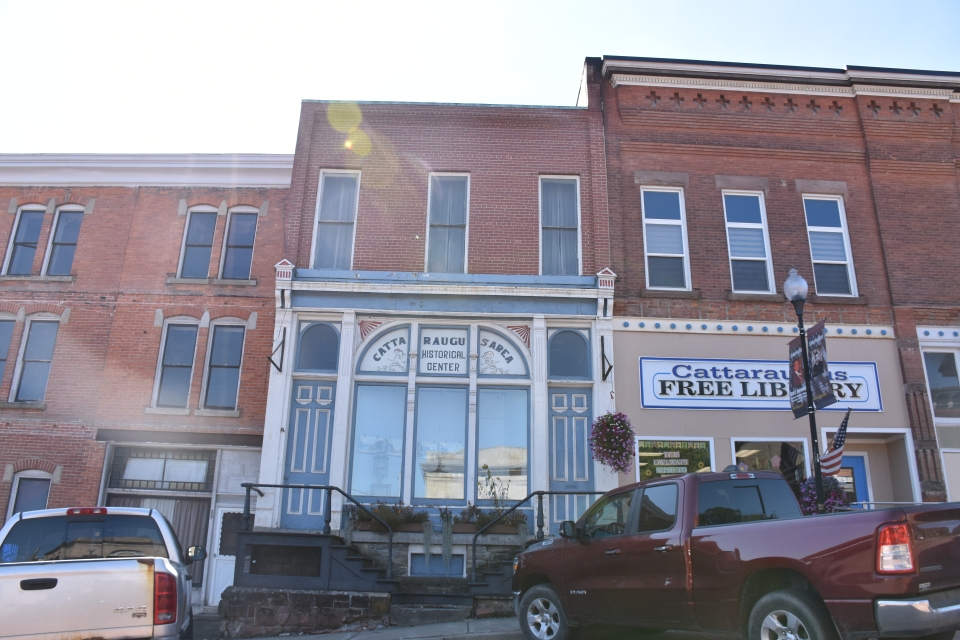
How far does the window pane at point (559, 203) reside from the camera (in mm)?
14531

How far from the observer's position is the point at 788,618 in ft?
18.3

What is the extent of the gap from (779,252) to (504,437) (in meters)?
6.73

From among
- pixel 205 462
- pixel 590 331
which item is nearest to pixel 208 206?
pixel 205 462

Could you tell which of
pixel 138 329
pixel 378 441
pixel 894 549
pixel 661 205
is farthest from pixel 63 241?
pixel 894 549

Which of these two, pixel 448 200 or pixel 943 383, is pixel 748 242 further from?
pixel 448 200

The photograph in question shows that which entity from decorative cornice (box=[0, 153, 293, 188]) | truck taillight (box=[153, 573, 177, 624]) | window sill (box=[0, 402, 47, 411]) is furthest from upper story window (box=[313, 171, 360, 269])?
truck taillight (box=[153, 573, 177, 624])

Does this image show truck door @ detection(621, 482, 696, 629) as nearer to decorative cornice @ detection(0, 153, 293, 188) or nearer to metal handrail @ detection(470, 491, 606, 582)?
metal handrail @ detection(470, 491, 606, 582)

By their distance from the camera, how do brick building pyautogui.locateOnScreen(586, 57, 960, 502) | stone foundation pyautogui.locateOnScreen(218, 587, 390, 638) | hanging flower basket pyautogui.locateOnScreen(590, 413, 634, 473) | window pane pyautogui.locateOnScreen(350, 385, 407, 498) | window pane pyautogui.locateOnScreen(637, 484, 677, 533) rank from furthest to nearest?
1. brick building pyautogui.locateOnScreen(586, 57, 960, 502)
2. window pane pyautogui.locateOnScreen(350, 385, 407, 498)
3. hanging flower basket pyautogui.locateOnScreen(590, 413, 634, 473)
4. stone foundation pyautogui.locateOnScreen(218, 587, 390, 638)
5. window pane pyautogui.locateOnScreen(637, 484, 677, 533)

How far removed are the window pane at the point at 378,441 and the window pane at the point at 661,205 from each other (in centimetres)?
620

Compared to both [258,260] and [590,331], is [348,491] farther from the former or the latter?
[258,260]

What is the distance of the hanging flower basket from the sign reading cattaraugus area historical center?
99cm

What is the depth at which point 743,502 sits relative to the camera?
6.74m

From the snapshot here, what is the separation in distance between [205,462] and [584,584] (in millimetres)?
10624

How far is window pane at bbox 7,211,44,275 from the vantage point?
16.8 m
